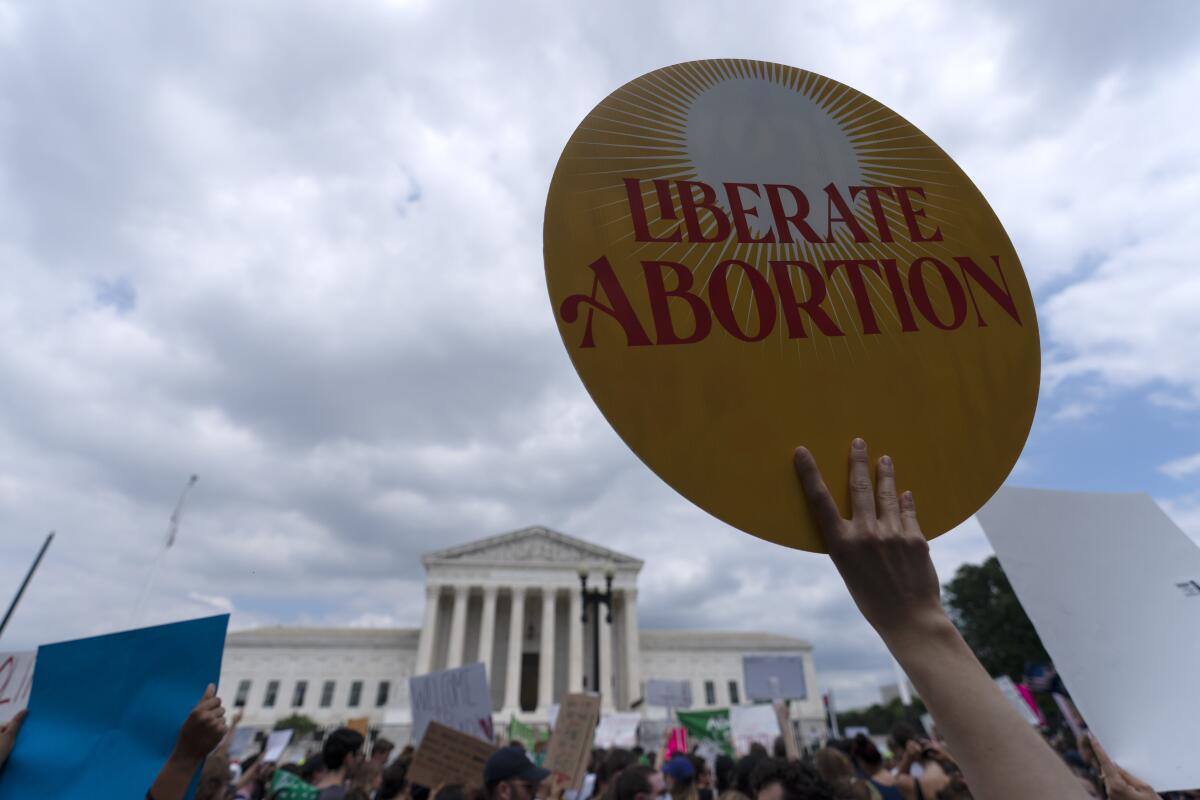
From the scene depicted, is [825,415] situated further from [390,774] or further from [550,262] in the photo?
[390,774]

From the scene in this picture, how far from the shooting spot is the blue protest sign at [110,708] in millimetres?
1505

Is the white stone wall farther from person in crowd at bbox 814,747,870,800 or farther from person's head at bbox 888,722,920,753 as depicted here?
person in crowd at bbox 814,747,870,800

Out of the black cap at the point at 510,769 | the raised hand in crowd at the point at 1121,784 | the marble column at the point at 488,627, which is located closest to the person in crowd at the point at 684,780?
the black cap at the point at 510,769

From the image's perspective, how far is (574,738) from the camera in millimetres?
5520

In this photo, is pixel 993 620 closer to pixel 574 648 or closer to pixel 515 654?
pixel 574 648

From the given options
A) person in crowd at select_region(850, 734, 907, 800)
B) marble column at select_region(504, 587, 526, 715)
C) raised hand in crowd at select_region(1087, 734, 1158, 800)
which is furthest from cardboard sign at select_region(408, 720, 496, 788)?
marble column at select_region(504, 587, 526, 715)

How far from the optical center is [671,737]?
12.2 meters

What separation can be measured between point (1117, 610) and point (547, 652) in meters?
43.2

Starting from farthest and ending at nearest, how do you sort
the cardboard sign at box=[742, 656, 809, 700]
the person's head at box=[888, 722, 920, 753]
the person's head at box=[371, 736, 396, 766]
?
1. the cardboard sign at box=[742, 656, 809, 700]
2. the person's head at box=[371, 736, 396, 766]
3. the person's head at box=[888, 722, 920, 753]

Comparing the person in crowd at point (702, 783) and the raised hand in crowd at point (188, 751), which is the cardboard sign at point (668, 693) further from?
the raised hand in crowd at point (188, 751)

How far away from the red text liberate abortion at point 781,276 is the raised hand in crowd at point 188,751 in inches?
61.1

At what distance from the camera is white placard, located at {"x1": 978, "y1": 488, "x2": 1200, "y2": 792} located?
1476 mm

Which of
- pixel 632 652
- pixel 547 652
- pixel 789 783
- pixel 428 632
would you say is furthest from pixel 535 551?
pixel 789 783

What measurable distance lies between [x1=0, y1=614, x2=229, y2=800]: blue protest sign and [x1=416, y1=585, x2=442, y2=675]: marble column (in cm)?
4299
